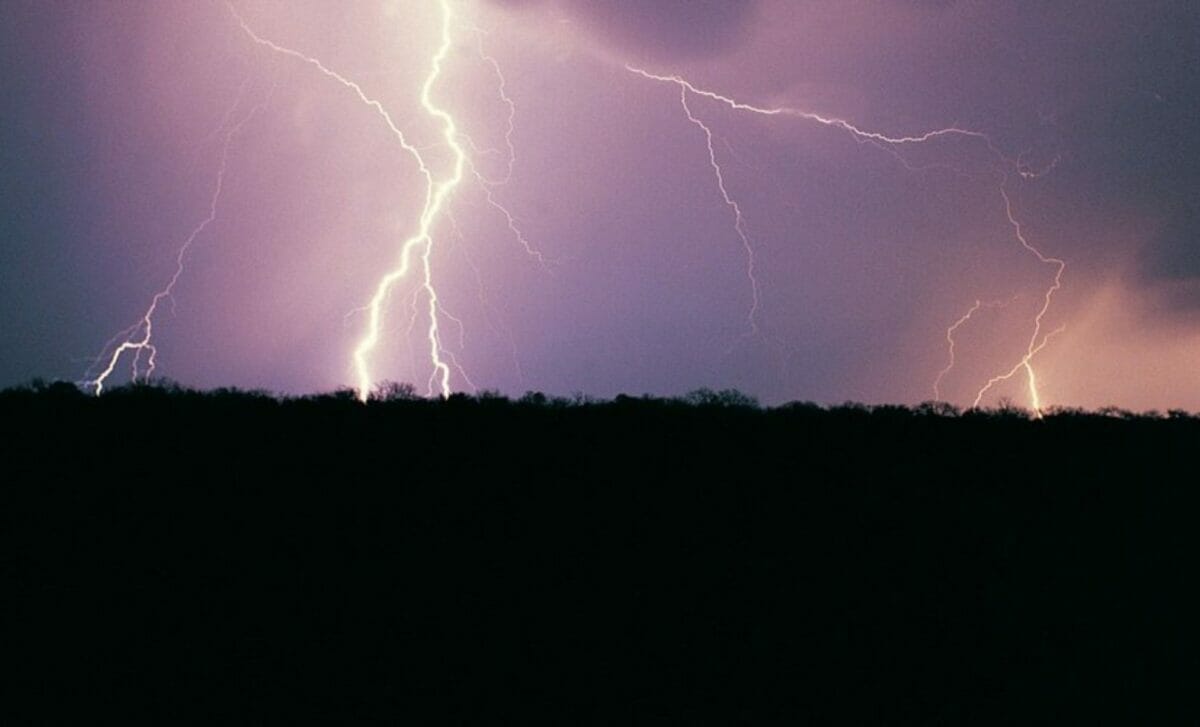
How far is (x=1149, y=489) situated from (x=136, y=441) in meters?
6.26

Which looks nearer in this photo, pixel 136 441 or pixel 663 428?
pixel 136 441

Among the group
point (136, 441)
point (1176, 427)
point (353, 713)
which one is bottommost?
point (353, 713)

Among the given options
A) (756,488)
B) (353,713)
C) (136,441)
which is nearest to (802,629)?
(756,488)

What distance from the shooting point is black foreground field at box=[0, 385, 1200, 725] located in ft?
12.2

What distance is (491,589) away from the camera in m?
4.01

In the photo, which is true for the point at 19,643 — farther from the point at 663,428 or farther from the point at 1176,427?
the point at 1176,427

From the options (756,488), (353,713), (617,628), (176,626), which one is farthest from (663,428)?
(176,626)

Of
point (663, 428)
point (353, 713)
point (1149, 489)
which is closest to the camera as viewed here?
point (353, 713)

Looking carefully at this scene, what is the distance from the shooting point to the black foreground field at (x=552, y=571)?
147 inches

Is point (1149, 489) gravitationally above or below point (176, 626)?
above

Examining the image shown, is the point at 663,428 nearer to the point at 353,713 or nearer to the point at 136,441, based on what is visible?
the point at 353,713

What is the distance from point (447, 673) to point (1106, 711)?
11.6 ft

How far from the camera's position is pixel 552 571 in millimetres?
4109

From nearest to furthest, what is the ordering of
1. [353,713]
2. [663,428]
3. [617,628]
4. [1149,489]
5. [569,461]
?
[353,713] < [617,628] < [569,461] < [663,428] < [1149,489]
